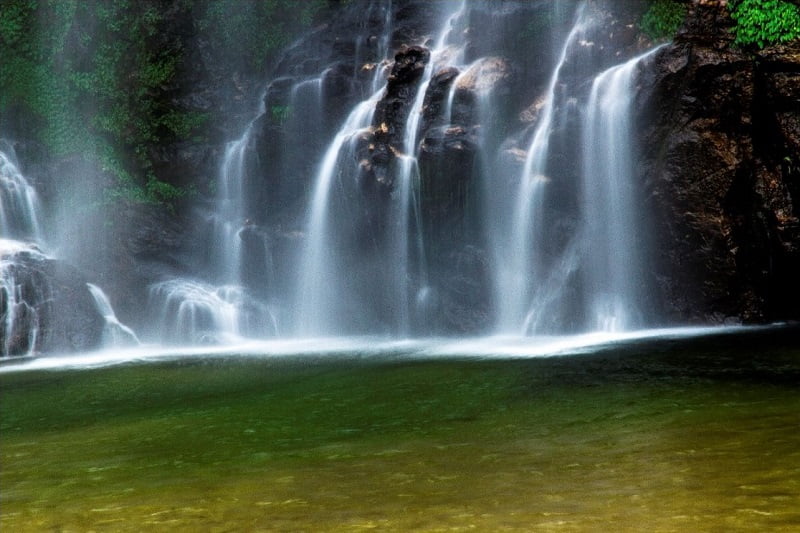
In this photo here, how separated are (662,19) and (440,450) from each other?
13928 millimetres

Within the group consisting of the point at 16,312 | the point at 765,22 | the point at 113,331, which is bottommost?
the point at 113,331

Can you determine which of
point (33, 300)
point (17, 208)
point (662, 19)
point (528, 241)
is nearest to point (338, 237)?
point (528, 241)

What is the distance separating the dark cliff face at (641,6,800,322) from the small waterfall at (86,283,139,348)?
14.7m

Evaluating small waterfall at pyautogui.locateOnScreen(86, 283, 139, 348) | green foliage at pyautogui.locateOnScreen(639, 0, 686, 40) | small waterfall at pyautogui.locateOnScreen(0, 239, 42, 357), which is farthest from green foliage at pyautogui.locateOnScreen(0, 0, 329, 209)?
green foliage at pyautogui.locateOnScreen(639, 0, 686, 40)

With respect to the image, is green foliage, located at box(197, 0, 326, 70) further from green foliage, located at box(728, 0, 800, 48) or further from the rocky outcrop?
green foliage, located at box(728, 0, 800, 48)

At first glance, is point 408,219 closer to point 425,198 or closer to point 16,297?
point 425,198

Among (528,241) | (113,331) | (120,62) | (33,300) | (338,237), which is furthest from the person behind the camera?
(120,62)

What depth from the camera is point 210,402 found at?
10578mm

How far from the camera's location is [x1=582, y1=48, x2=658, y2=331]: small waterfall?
17.0 meters

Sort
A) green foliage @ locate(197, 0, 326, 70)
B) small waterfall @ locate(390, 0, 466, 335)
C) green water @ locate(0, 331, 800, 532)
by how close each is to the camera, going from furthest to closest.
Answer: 1. green foliage @ locate(197, 0, 326, 70)
2. small waterfall @ locate(390, 0, 466, 335)
3. green water @ locate(0, 331, 800, 532)

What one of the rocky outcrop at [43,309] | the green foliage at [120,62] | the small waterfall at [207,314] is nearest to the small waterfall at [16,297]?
the rocky outcrop at [43,309]

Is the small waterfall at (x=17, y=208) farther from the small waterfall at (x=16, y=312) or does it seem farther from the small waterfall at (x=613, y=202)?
the small waterfall at (x=613, y=202)

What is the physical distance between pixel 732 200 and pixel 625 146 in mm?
2452

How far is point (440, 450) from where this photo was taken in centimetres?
645
